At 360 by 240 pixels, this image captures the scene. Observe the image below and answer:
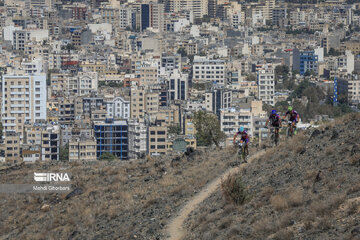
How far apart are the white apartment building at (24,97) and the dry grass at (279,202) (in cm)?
6090

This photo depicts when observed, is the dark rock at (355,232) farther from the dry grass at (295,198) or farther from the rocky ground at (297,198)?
the dry grass at (295,198)

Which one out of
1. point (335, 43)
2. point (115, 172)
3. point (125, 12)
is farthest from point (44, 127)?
point (125, 12)

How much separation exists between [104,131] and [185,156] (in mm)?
40098

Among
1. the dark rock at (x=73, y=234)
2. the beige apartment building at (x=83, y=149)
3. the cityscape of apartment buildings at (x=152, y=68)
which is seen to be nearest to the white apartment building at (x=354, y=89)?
the cityscape of apartment buildings at (x=152, y=68)

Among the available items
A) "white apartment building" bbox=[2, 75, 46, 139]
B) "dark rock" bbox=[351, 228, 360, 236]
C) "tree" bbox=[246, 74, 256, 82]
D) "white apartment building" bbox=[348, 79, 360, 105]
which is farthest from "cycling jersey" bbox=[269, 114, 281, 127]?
"tree" bbox=[246, 74, 256, 82]

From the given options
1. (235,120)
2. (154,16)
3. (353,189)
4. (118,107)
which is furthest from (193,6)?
(353,189)

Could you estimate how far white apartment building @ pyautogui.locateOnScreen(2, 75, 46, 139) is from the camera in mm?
74875

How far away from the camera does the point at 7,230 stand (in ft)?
62.7

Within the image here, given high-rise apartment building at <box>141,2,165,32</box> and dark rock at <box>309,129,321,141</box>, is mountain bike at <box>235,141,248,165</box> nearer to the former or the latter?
dark rock at <box>309,129,321,141</box>

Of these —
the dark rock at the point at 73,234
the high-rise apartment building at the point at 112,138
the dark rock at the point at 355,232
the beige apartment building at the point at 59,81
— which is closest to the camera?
the dark rock at the point at 355,232

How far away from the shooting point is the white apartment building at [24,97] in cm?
7488

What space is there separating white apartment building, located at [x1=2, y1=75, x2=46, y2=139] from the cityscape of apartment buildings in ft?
0.29

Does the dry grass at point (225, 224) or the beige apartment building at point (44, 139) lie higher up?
the dry grass at point (225, 224)

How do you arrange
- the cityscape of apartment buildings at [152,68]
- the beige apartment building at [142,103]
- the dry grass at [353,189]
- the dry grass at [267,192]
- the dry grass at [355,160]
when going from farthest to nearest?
the beige apartment building at [142,103]
the cityscape of apartment buildings at [152,68]
the dry grass at [355,160]
the dry grass at [267,192]
the dry grass at [353,189]
